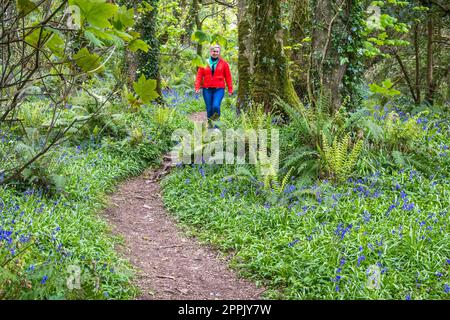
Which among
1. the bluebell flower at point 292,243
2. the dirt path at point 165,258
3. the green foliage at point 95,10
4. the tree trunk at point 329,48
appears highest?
the tree trunk at point 329,48

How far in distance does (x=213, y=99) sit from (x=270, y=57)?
179 centimetres

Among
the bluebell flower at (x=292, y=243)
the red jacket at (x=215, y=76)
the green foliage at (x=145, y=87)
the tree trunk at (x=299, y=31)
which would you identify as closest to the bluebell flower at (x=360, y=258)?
the bluebell flower at (x=292, y=243)

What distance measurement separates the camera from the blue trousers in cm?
1009

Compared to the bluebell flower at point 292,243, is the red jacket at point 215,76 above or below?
above

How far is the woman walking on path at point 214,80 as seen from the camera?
9.84 metres

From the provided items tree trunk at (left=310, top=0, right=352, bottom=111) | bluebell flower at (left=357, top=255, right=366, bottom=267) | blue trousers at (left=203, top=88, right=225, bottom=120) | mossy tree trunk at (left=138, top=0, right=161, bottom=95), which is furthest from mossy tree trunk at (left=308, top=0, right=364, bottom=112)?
mossy tree trunk at (left=138, top=0, right=161, bottom=95)

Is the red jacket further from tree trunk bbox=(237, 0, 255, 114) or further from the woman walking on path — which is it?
tree trunk bbox=(237, 0, 255, 114)

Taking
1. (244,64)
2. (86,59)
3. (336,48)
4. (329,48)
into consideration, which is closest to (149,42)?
(244,64)

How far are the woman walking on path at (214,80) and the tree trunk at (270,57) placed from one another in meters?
0.97

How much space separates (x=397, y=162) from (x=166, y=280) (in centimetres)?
405

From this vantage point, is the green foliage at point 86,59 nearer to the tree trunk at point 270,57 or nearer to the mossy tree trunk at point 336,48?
the mossy tree trunk at point 336,48

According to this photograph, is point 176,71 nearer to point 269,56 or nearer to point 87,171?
point 269,56

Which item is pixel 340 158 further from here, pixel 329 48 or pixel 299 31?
pixel 299 31
